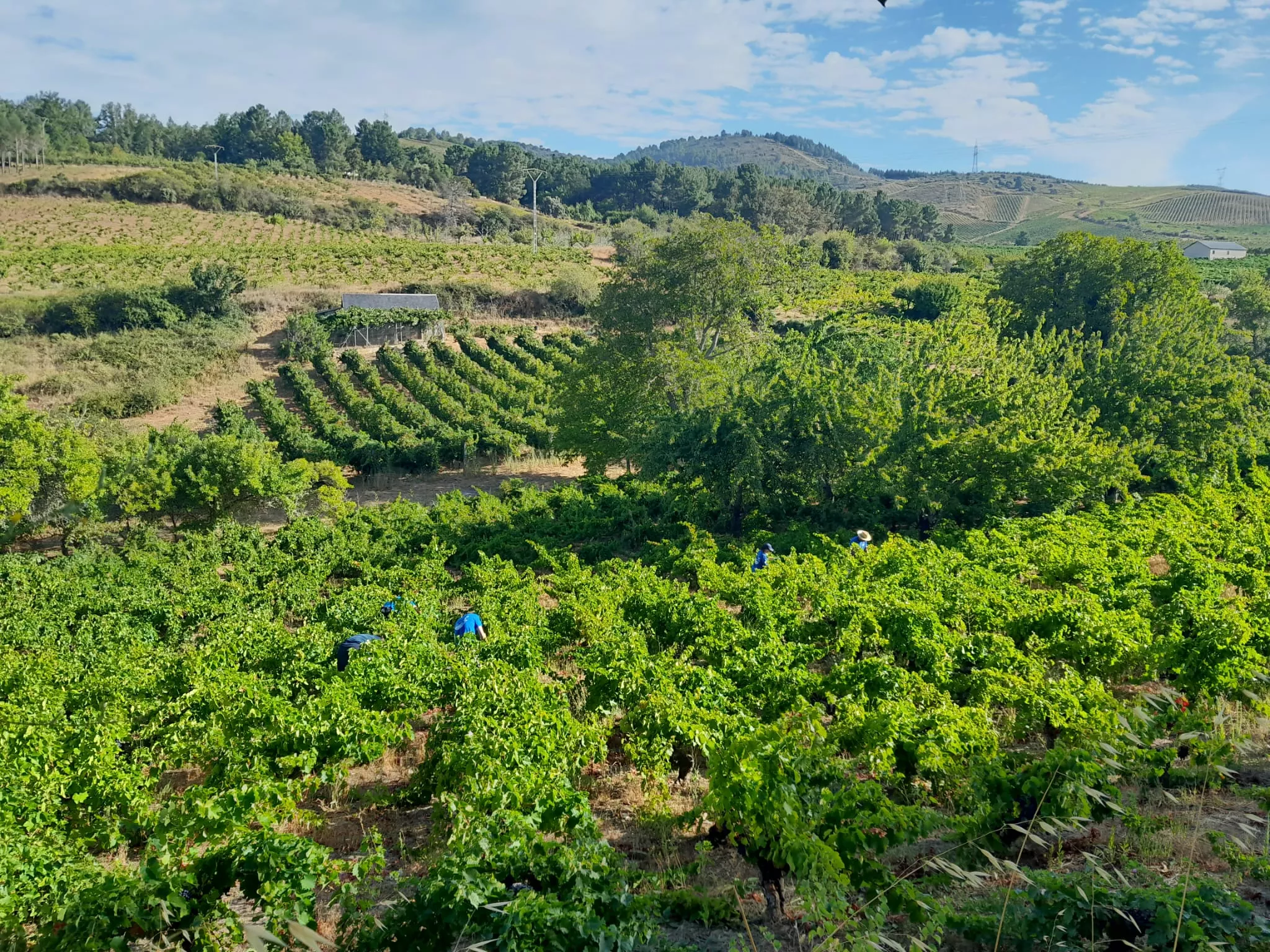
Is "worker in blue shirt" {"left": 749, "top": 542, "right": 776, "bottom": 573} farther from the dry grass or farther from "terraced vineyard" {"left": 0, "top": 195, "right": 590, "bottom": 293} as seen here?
the dry grass

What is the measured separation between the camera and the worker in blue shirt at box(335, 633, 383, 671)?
1090 centimetres

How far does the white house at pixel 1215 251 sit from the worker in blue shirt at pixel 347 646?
347ft

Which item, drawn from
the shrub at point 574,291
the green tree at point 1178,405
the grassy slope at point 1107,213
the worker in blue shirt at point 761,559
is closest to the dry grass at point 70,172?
the shrub at point 574,291

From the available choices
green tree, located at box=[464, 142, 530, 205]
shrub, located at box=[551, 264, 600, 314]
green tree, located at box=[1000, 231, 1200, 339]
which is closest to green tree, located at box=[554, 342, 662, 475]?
green tree, located at box=[1000, 231, 1200, 339]

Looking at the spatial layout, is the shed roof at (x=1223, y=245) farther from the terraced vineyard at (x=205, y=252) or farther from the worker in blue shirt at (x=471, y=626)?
the worker in blue shirt at (x=471, y=626)

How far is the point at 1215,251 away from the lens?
89125 millimetres

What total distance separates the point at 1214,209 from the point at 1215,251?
7185cm

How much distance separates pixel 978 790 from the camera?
6.87m

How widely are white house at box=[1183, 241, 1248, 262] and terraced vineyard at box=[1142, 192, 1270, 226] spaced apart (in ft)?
172

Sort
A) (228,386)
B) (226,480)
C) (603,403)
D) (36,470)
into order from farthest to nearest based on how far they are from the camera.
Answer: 1. (228,386)
2. (603,403)
3. (226,480)
4. (36,470)

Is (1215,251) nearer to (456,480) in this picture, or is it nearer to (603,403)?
(603,403)

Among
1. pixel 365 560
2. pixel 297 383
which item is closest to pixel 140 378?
pixel 297 383

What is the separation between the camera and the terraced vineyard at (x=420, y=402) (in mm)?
33281

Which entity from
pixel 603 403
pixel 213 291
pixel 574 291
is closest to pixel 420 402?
pixel 603 403
